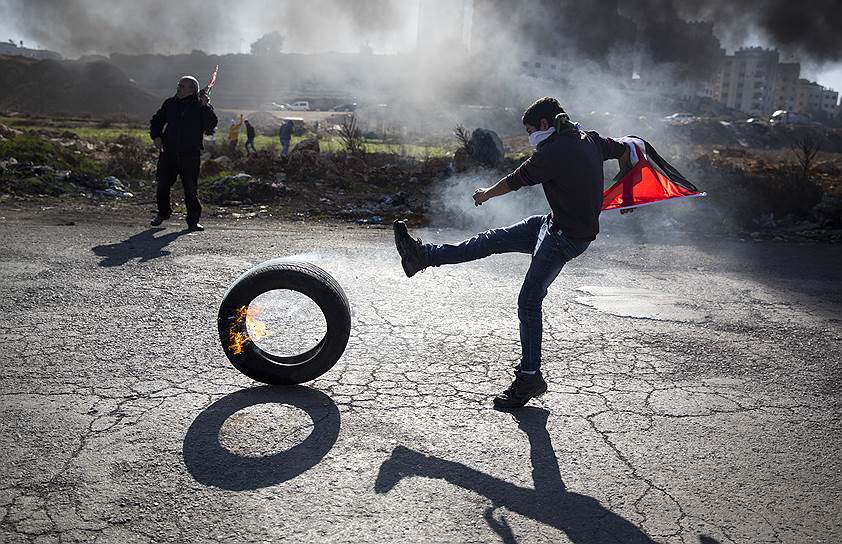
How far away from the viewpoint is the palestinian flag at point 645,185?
4.71 m

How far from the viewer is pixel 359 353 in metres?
4.64

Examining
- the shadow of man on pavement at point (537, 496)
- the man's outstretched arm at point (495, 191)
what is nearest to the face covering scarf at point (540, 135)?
the man's outstretched arm at point (495, 191)

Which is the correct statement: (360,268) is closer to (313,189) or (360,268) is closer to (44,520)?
(44,520)

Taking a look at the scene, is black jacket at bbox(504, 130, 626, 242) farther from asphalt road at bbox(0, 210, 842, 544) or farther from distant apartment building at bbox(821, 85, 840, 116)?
distant apartment building at bbox(821, 85, 840, 116)

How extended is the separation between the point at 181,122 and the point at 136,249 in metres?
1.95

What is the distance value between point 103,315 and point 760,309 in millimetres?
5744

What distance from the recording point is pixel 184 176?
8.81 meters

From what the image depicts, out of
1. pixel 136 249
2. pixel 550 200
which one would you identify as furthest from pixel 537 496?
pixel 136 249

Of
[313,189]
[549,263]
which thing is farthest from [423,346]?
[313,189]

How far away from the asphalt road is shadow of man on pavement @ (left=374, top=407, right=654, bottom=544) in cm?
1

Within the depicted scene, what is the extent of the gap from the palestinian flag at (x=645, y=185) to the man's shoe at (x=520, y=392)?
148cm

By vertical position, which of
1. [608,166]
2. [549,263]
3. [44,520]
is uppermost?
[608,166]

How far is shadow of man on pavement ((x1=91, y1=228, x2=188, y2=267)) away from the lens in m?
7.12

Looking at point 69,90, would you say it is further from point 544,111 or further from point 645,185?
point 544,111
